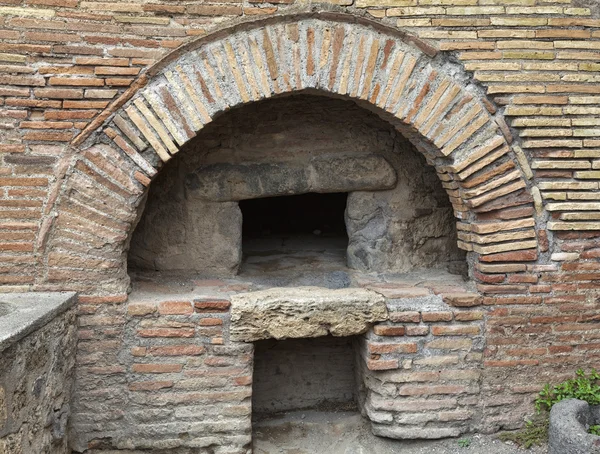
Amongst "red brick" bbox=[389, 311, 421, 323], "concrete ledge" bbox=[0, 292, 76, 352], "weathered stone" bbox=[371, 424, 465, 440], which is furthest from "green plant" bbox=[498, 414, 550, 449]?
"concrete ledge" bbox=[0, 292, 76, 352]

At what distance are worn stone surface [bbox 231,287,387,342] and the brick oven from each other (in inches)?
0.5

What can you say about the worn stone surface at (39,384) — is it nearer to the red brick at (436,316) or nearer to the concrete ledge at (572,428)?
the red brick at (436,316)

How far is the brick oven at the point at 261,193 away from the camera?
10.00 feet

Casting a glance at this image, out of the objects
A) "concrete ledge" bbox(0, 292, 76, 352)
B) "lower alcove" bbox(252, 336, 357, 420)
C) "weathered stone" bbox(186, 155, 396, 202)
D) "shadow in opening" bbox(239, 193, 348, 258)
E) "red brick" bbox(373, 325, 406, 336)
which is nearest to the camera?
"concrete ledge" bbox(0, 292, 76, 352)

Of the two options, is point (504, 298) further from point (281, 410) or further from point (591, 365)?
point (281, 410)

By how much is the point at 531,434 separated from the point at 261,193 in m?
2.41

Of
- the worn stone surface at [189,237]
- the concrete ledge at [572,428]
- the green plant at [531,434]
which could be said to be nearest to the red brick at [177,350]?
the worn stone surface at [189,237]

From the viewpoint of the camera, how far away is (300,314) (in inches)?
132

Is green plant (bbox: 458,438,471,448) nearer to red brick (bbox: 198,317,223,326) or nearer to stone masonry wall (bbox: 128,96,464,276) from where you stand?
stone masonry wall (bbox: 128,96,464,276)

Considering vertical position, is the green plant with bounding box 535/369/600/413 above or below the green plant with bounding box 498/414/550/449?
above

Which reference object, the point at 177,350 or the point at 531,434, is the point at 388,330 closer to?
the point at 531,434

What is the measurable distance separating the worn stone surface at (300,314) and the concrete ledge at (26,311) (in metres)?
0.98

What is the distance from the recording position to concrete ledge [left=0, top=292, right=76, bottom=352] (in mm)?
2400

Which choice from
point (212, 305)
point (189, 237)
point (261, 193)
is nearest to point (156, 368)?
point (212, 305)
